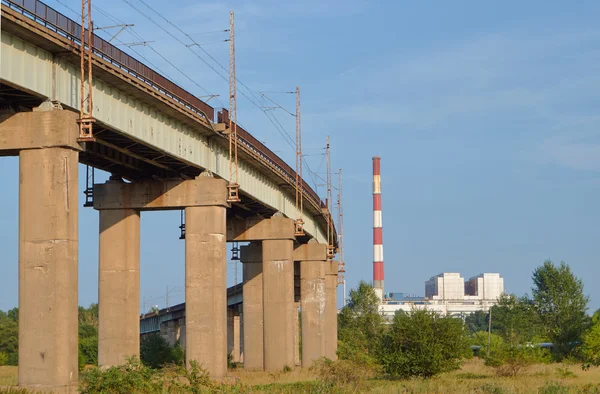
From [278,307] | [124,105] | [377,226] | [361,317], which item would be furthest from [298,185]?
[377,226]

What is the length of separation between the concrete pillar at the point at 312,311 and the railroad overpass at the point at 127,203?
0.10m

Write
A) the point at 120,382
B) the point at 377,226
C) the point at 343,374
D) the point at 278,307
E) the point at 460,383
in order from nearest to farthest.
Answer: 1. the point at 120,382
2. the point at 343,374
3. the point at 460,383
4. the point at 278,307
5. the point at 377,226

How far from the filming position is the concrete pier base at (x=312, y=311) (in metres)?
75.4

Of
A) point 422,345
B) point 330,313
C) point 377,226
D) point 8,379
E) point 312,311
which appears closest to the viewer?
point 8,379

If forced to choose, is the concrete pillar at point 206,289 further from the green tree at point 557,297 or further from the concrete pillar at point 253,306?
the green tree at point 557,297

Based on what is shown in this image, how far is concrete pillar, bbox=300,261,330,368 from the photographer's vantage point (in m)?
75.4

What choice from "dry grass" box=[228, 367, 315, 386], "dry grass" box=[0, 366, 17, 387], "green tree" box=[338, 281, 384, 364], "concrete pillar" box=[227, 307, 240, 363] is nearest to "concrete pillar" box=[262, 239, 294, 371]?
"dry grass" box=[228, 367, 315, 386]

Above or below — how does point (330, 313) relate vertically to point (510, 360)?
above

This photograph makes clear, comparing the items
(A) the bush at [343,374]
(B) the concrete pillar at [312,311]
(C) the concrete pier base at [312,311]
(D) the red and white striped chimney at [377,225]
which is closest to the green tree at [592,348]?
(A) the bush at [343,374]

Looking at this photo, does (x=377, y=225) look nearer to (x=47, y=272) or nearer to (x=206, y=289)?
(x=206, y=289)

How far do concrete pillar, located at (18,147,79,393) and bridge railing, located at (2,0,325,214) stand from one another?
3.94 meters

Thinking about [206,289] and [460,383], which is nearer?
[460,383]

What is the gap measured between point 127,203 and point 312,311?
3428cm

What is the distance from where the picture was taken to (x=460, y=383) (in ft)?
138
